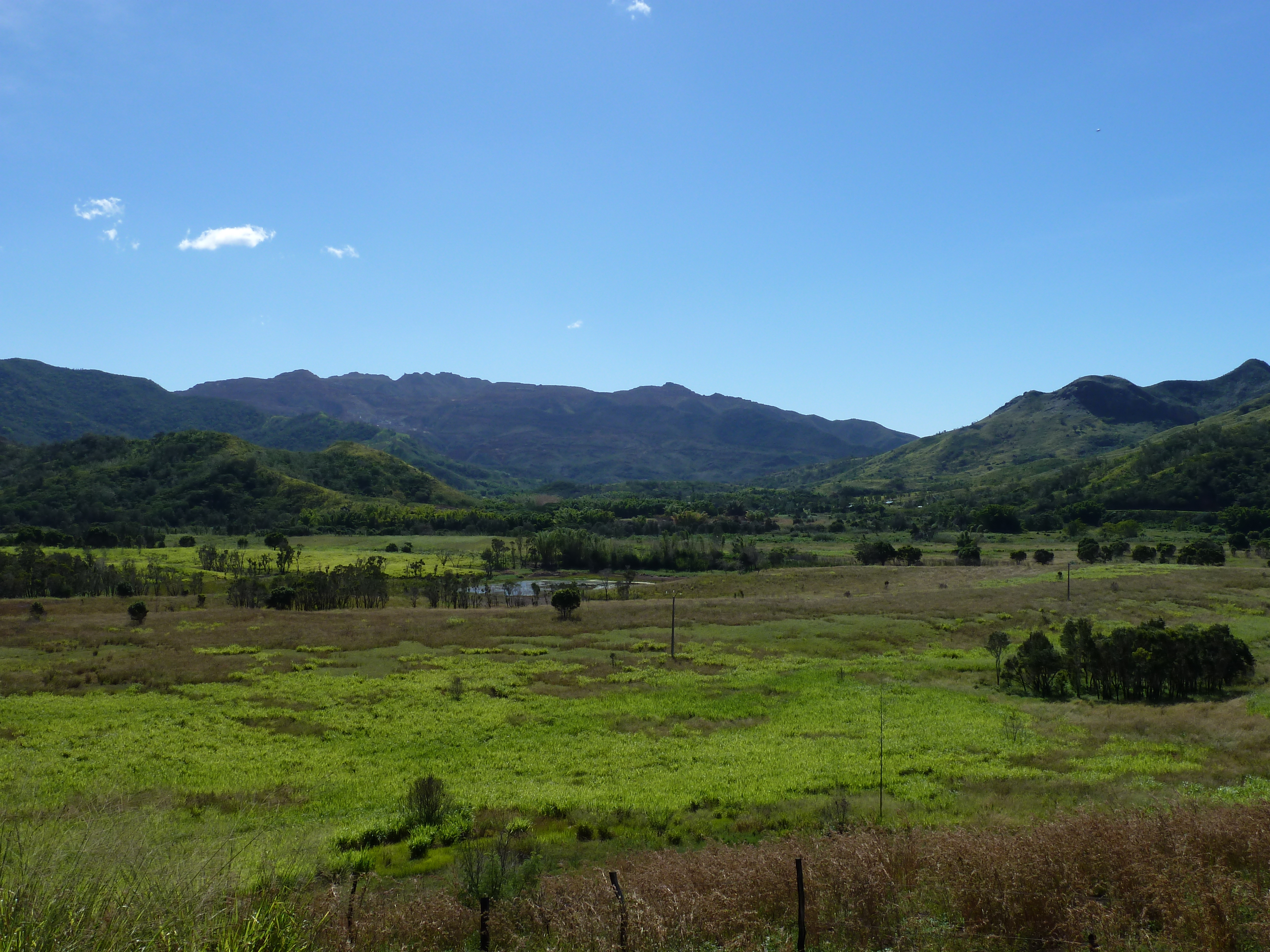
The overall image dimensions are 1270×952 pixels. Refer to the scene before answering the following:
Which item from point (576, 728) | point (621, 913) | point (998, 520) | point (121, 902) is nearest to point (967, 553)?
point (998, 520)

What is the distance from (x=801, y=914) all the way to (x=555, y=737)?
18771mm

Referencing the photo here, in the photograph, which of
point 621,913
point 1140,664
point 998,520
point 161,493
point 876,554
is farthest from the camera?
point 161,493

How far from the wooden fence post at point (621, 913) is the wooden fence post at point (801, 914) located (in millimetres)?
2060

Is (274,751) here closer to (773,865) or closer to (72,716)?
(72,716)

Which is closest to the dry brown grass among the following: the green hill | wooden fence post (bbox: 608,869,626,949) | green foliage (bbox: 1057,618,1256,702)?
wooden fence post (bbox: 608,869,626,949)

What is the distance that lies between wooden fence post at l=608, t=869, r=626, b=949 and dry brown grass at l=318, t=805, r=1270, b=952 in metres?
0.06

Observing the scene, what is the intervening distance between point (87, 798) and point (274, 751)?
10.7 meters

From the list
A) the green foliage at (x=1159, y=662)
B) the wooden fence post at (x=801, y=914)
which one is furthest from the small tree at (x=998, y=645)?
the wooden fence post at (x=801, y=914)

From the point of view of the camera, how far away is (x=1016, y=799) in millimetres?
18125

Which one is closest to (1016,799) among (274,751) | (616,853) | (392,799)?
(616,853)

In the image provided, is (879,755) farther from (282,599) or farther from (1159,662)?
(282,599)

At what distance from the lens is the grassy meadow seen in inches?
611

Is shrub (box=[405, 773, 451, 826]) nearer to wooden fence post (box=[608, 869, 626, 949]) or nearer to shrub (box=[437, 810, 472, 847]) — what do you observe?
shrub (box=[437, 810, 472, 847])

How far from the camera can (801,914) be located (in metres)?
8.73
